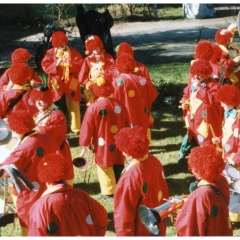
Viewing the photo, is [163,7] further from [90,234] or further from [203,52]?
[90,234]

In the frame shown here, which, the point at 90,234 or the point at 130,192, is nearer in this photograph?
the point at 90,234

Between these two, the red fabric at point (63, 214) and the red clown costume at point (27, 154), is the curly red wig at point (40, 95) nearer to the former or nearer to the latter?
the red clown costume at point (27, 154)

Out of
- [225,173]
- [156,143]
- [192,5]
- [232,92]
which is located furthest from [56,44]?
[192,5]

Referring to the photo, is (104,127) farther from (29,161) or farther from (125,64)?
(29,161)

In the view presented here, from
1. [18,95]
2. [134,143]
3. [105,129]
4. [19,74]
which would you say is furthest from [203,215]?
[19,74]

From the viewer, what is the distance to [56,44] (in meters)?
9.23

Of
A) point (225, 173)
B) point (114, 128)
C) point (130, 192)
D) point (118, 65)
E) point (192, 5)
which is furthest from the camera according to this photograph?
point (192, 5)

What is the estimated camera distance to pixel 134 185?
16.5 feet

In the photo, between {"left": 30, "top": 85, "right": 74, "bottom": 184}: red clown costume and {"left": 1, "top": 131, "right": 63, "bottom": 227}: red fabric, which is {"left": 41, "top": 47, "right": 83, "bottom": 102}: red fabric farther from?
{"left": 1, "top": 131, "right": 63, "bottom": 227}: red fabric

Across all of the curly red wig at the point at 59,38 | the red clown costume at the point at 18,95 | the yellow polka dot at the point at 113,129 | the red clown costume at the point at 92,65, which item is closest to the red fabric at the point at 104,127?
the yellow polka dot at the point at 113,129

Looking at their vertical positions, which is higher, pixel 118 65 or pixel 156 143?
pixel 118 65

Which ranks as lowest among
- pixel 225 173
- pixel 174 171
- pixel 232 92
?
pixel 174 171

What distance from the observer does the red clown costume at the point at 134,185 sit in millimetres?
5047

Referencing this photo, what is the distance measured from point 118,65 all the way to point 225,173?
9.34 ft
